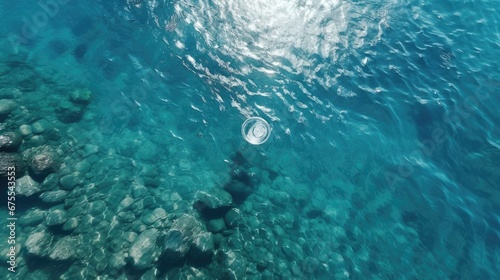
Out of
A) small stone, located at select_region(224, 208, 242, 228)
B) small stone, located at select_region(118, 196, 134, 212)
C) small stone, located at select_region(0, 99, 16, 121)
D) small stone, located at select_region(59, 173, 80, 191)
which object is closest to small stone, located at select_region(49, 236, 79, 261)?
small stone, located at select_region(118, 196, 134, 212)

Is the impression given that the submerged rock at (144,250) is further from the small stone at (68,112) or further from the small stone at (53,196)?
the small stone at (68,112)

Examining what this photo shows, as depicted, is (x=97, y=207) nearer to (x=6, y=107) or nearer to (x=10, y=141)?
(x=10, y=141)

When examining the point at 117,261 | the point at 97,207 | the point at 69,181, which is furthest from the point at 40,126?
the point at 117,261

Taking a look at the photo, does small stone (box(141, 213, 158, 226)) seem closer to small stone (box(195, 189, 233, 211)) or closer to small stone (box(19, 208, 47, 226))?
small stone (box(195, 189, 233, 211))

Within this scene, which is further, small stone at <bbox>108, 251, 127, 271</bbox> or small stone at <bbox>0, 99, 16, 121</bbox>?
small stone at <bbox>0, 99, 16, 121</bbox>

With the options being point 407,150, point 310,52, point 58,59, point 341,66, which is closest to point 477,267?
point 407,150
